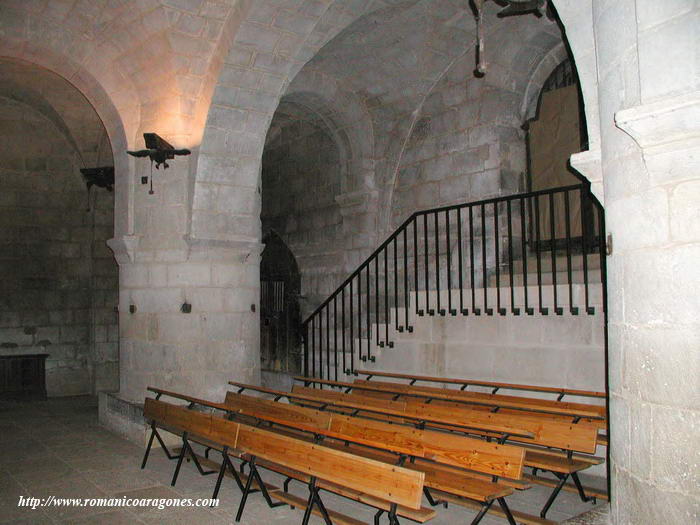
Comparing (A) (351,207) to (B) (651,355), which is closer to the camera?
(B) (651,355)

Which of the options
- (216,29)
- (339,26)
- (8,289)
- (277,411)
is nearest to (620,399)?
(277,411)

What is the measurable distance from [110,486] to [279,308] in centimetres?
590

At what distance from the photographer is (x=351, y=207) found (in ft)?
28.3

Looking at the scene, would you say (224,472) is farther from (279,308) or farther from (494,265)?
(279,308)

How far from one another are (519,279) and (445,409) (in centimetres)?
265

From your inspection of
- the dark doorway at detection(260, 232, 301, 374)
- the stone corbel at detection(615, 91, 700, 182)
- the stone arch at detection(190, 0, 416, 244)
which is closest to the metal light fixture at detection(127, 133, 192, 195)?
the stone arch at detection(190, 0, 416, 244)

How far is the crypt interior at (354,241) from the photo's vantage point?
2.49 m

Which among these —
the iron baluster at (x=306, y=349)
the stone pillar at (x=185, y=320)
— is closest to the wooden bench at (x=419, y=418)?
the stone pillar at (x=185, y=320)

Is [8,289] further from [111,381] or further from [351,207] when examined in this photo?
[351,207]

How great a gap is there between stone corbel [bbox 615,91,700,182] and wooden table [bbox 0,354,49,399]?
30.4 ft

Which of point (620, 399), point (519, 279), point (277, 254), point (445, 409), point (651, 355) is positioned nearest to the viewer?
point (651, 355)

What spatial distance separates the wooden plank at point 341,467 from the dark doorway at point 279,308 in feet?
19.6

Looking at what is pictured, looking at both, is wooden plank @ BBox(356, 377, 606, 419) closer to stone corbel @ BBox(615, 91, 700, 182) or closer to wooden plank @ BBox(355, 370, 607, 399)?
wooden plank @ BBox(355, 370, 607, 399)

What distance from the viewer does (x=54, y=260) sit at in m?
9.62
